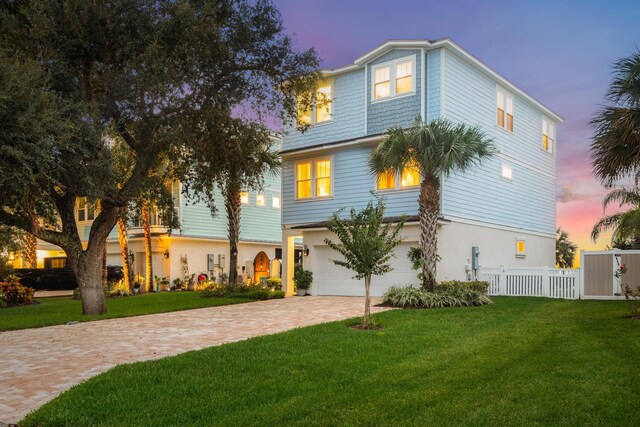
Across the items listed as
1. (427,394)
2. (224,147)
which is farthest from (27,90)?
(427,394)

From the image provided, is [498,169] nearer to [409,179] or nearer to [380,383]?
[409,179]

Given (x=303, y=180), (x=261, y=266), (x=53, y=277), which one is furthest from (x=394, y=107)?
(x=53, y=277)

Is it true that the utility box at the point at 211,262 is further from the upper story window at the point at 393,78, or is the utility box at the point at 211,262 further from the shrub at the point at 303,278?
the upper story window at the point at 393,78

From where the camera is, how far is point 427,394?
587 cm

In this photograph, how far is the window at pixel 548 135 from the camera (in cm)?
2656

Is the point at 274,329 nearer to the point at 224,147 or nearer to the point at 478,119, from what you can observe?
the point at 224,147

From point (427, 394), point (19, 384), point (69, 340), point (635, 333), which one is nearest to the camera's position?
point (427, 394)

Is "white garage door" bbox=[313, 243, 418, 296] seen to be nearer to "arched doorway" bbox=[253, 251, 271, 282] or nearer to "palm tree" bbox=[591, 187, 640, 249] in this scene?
"palm tree" bbox=[591, 187, 640, 249]

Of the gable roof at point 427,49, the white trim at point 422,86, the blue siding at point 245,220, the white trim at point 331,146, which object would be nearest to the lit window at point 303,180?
the white trim at point 331,146

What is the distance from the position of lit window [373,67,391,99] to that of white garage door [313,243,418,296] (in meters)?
6.14

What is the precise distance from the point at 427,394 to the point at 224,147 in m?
11.0

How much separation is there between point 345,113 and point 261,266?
13367 millimetres

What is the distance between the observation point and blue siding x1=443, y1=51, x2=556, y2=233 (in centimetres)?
1981

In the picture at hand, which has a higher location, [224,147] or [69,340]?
[224,147]
